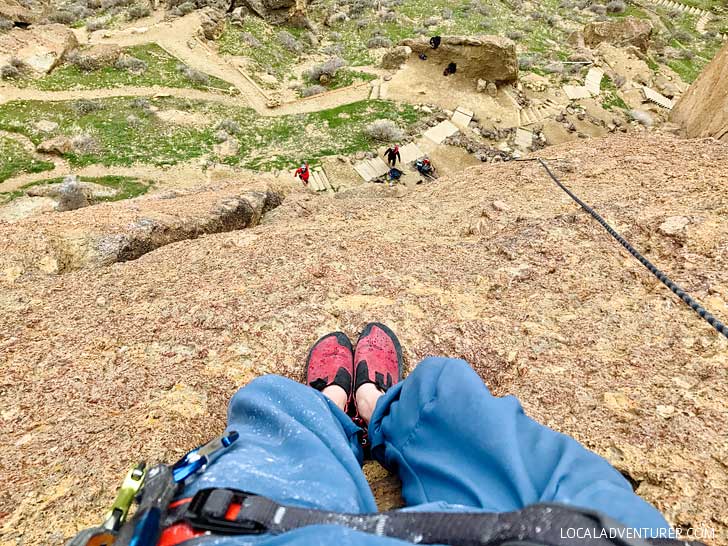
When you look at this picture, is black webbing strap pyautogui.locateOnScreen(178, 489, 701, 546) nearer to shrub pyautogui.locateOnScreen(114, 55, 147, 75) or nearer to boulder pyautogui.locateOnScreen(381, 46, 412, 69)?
boulder pyautogui.locateOnScreen(381, 46, 412, 69)

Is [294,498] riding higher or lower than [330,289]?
higher

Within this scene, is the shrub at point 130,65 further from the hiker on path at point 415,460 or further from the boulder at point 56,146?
the hiker on path at point 415,460

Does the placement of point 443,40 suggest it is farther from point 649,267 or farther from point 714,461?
point 714,461

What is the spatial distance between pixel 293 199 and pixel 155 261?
3.31 metres

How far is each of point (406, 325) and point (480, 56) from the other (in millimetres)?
17112

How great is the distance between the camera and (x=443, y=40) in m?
18.2

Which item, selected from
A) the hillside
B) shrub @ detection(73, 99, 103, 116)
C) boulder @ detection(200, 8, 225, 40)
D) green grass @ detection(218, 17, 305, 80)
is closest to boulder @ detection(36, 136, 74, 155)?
shrub @ detection(73, 99, 103, 116)

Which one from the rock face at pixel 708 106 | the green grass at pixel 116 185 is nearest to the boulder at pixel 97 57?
the green grass at pixel 116 185

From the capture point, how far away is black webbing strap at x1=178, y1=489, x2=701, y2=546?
129cm

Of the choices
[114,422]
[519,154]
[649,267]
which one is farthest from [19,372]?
[519,154]

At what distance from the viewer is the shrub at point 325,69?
19672 millimetres

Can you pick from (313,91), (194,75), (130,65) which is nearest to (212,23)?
(194,75)

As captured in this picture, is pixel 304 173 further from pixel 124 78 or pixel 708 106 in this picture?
pixel 124 78

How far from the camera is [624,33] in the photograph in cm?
2359
